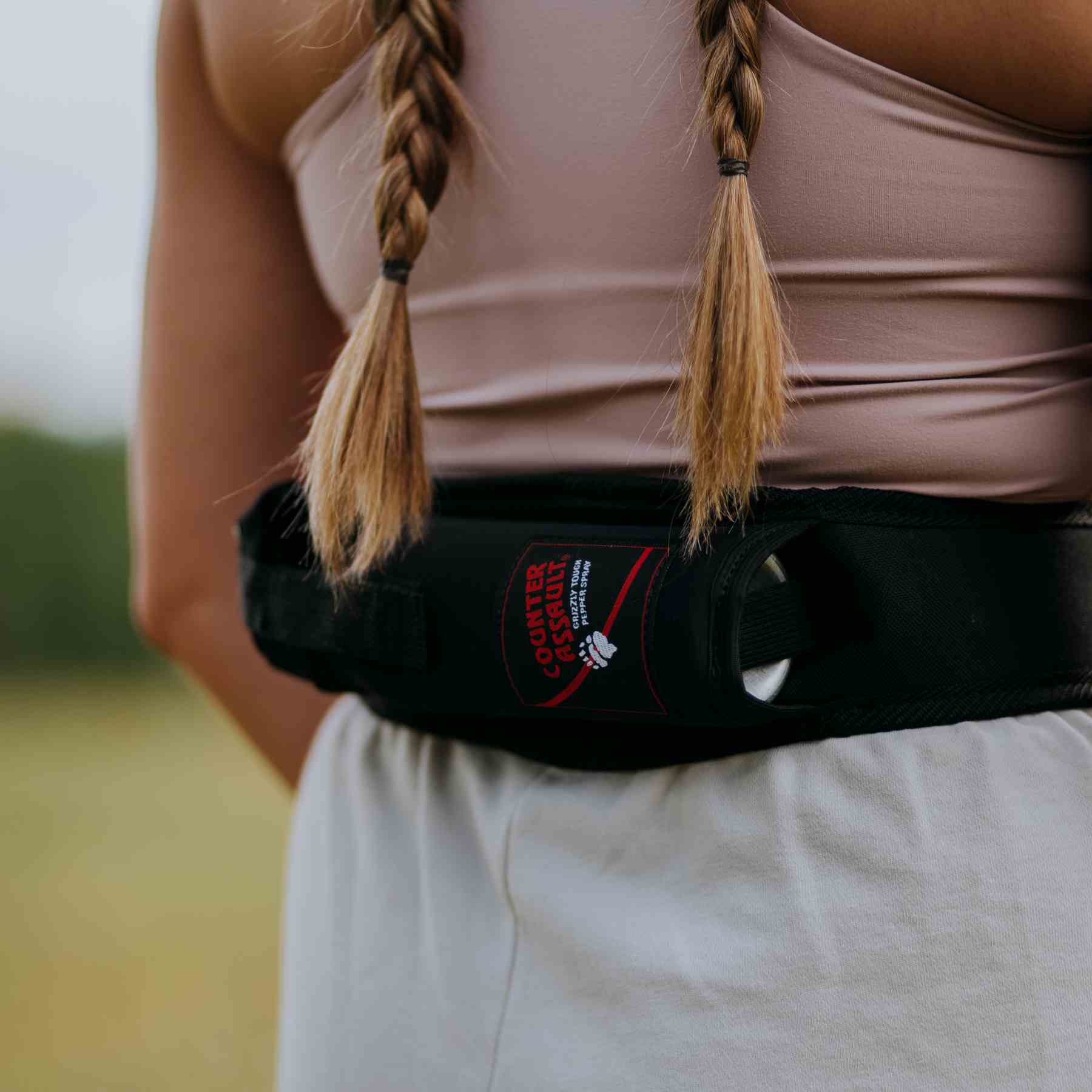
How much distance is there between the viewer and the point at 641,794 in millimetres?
868

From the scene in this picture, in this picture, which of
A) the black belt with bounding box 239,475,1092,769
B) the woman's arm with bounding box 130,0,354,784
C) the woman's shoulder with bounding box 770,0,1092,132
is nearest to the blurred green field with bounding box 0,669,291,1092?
the woman's arm with bounding box 130,0,354,784

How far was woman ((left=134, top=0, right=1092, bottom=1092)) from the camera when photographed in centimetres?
77

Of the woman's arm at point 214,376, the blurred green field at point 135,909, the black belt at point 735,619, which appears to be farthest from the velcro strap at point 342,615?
the blurred green field at point 135,909

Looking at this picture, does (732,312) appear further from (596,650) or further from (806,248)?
(596,650)

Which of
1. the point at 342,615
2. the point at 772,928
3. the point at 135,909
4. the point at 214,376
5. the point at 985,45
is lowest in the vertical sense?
the point at 135,909

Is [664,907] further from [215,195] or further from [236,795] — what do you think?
[236,795]

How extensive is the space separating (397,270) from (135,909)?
5.12 metres

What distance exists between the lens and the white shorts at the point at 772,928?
0.76 metres

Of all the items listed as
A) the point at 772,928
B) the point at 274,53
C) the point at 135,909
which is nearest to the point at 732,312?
the point at 772,928

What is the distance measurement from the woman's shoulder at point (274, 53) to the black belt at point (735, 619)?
0.40 m

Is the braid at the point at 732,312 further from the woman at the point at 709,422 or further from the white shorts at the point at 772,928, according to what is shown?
the white shorts at the point at 772,928

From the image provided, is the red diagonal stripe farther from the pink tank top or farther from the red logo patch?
the pink tank top

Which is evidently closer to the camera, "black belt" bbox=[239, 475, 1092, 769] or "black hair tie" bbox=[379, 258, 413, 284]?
"black belt" bbox=[239, 475, 1092, 769]

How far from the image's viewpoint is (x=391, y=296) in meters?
0.90
